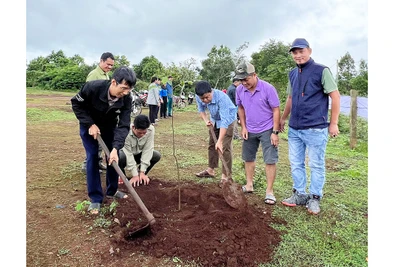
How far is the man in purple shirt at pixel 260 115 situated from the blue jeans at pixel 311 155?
23cm

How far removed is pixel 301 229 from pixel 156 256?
1541 mm

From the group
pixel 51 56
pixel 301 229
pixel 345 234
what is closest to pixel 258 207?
pixel 301 229

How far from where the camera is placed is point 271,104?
375cm

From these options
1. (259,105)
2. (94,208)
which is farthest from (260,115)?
(94,208)

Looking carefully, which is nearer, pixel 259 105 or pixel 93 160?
pixel 93 160

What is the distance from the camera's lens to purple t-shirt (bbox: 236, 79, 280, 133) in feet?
12.3

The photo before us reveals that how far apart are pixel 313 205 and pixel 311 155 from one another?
0.60 m

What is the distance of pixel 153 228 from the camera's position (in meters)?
2.96

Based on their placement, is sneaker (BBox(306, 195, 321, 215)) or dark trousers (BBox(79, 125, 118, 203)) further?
sneaker (BBox(306, 195, 321, 215))

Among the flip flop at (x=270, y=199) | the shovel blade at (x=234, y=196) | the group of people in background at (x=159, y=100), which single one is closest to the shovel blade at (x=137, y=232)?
the shovel blade at (x=234, y=196)

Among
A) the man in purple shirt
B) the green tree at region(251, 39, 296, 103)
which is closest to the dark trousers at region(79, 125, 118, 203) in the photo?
the man in purple shirt

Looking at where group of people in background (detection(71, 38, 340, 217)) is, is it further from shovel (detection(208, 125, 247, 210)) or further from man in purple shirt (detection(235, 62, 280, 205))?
shovel (detection(208, 125, 247, 210))

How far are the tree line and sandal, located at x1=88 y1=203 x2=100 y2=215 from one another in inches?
64.4

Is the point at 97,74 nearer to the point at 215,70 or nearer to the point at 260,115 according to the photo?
the point at 260,115
